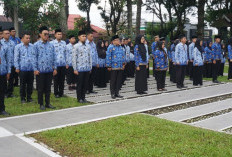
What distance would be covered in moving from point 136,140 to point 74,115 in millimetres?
2490

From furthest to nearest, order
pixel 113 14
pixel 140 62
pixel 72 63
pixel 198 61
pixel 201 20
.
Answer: pixel 113 14, pixel 201 20, pixel 198 61, pixel 140 62, pixel 72 63

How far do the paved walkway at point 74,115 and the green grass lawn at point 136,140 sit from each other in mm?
361

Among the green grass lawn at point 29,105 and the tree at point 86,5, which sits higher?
the tree at point 86,5

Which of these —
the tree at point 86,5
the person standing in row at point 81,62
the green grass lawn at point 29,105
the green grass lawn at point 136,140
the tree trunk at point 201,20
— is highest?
the tree at point 86,5

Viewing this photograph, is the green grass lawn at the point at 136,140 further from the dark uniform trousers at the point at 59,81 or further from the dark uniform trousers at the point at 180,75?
the dark uniform trousers at the point at 180,75

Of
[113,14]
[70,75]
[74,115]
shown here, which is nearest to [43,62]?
[74,115]

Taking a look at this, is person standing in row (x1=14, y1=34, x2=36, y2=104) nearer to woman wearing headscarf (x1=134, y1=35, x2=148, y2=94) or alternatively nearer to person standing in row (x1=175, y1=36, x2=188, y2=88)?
woman wearing headscarf (x1=134, y1=35, x2=148, y2=94)

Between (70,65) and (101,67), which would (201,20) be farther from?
(70,65)

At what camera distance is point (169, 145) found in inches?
207

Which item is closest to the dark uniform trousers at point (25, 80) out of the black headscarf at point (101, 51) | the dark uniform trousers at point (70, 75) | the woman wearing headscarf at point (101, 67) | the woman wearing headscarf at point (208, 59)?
the dark uniform trousers at point (70, 75)

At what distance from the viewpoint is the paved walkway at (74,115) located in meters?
5.34

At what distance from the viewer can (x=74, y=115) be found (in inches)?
301

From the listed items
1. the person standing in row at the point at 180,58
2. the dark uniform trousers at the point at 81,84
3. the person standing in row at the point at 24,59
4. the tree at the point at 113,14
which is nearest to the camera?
the person standing in row at the point at 24,59

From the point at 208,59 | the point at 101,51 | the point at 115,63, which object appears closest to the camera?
the point at 115,63
